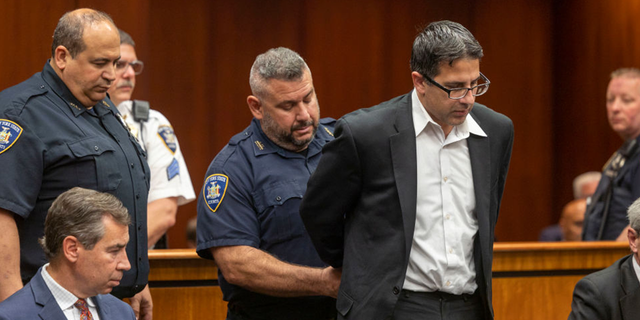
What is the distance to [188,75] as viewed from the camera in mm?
5875

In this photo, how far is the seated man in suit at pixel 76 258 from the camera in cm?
214

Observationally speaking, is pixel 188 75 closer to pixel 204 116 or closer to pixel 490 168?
pixel 204 116

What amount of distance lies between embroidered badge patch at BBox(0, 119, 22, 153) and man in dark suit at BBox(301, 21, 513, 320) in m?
0.88

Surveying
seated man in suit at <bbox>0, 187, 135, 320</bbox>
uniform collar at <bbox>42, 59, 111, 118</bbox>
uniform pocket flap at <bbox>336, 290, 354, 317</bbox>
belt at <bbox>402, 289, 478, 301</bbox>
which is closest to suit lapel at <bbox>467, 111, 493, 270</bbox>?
belt at <bbox>402, 289, 478, 301</bbox>

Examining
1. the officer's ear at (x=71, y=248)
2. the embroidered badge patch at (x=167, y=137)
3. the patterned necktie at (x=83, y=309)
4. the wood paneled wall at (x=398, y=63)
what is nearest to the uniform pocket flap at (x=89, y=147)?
the officer's ear at (x=71, y=248)

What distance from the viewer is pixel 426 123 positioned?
2143 millimetres

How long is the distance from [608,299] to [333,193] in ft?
Result: 3.33

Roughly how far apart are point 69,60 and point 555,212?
17.2ft

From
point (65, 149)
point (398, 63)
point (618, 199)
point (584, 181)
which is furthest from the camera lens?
point (398, 63)

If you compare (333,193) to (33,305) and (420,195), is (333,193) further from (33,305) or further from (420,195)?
(33,305)

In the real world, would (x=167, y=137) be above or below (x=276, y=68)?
below

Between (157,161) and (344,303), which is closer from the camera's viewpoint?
(344,303)

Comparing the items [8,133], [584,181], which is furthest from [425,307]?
[584,181]

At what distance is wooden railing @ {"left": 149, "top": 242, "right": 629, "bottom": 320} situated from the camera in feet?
10.8
